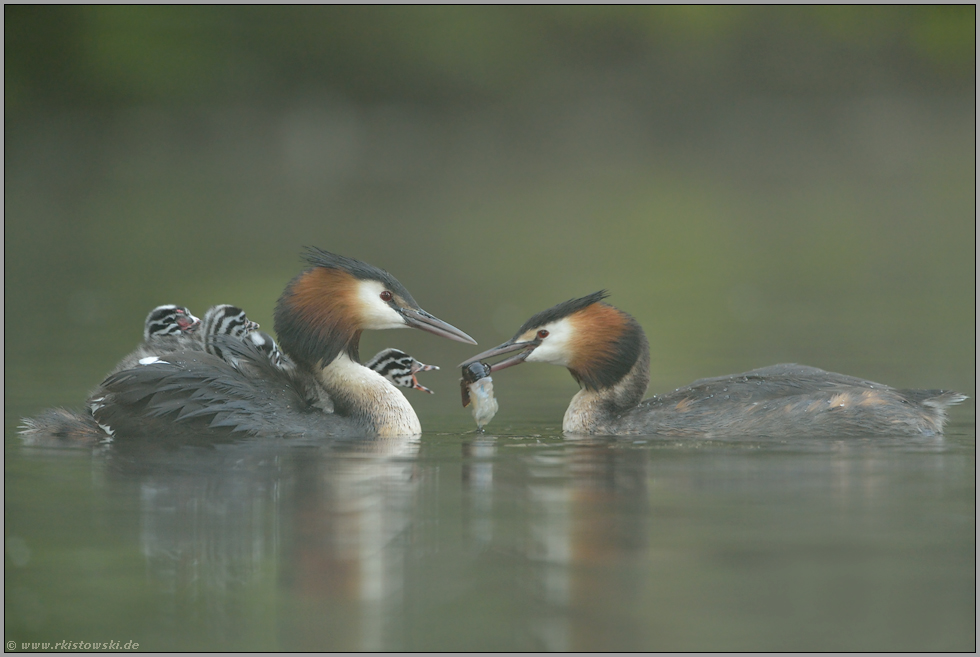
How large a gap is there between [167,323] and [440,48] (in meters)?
21.9

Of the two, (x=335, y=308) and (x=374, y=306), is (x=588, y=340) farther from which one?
(x=335, y=308)

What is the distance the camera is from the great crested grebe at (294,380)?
6.97 meters

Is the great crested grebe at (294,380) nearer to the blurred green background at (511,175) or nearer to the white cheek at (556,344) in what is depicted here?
the white cheek at (556,344)

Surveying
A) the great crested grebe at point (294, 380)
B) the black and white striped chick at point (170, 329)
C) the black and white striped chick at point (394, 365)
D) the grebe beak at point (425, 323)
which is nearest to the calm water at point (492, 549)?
the great crested grebe at point (294, 380)

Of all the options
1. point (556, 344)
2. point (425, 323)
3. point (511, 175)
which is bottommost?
point (556, 344)

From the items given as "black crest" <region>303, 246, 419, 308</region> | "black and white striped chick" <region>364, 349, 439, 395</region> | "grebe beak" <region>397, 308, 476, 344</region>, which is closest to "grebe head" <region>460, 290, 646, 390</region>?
"grebe beak" <region>397, 308, 476, 344</region>

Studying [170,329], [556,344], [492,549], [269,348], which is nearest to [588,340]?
[556,344]

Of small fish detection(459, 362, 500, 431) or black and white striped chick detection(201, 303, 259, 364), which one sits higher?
black and white striped chick detection(201, 303, 259, 364)

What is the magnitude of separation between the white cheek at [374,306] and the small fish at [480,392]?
20.7 inches

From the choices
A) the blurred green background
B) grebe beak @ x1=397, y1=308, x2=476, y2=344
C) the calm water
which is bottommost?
the calm water

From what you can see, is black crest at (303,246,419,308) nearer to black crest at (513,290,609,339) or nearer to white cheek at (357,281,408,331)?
white cheek at (357,281,408,331)

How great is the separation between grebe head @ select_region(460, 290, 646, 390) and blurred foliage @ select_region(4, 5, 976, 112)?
18942 millimetres

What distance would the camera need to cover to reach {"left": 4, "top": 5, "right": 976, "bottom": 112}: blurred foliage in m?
25.3

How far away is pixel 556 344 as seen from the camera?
7.89 meters
